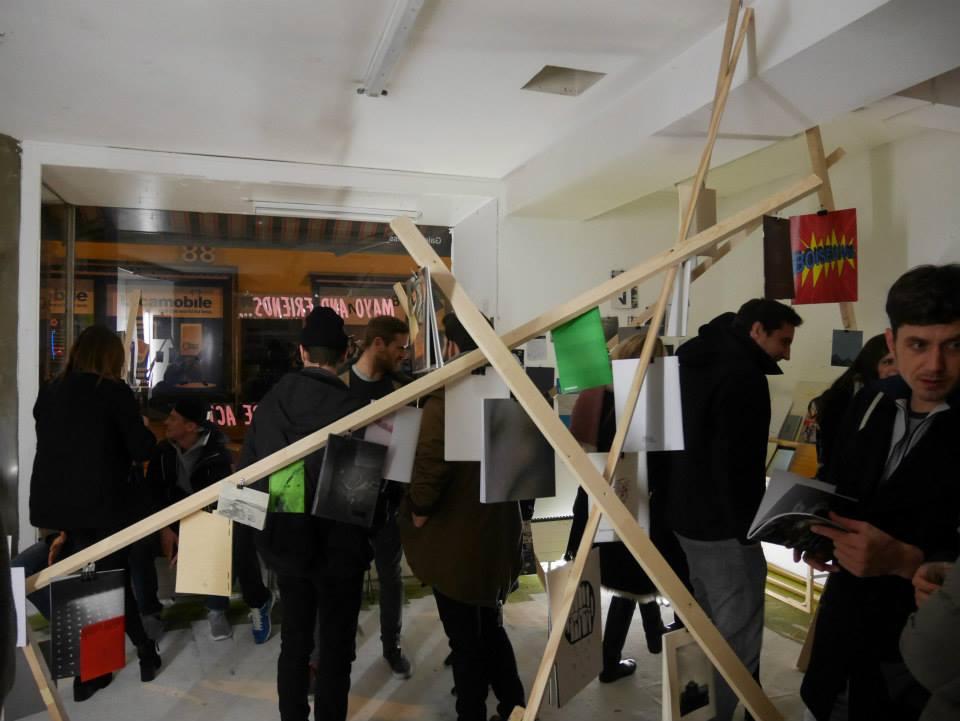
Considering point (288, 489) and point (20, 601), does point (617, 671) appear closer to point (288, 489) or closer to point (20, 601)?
point (288, 489)

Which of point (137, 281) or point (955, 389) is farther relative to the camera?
point (137, 281)

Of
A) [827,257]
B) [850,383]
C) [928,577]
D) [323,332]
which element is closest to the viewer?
[928,577]

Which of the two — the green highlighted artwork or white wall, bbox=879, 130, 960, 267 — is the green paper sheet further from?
white wall, bbox=879, 130, 960, 267

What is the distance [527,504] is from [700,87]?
1.67 metres

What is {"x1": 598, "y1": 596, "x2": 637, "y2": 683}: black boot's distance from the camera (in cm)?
276

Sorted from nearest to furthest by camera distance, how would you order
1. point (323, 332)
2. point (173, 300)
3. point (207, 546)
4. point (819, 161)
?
point (207, 546), point (323, 332), point (819, 161), point (173, 300)

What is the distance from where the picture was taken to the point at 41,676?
5.70 feet

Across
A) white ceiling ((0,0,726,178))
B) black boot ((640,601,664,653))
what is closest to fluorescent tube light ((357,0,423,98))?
white ceiling ((0,0,726,178))

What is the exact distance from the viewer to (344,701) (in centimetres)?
220

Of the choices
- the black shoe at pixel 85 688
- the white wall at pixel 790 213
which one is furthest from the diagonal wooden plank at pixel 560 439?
the white wall at pixel 790 213

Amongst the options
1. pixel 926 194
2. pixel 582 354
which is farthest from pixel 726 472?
pixel 926 194

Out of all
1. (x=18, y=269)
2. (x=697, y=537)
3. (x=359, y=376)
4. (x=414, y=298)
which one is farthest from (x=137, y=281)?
(x=697, y=537)

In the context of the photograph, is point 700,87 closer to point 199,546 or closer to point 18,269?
point 199,546

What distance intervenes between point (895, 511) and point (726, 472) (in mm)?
819
